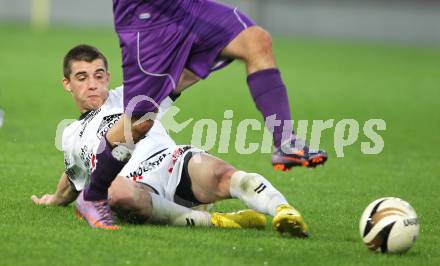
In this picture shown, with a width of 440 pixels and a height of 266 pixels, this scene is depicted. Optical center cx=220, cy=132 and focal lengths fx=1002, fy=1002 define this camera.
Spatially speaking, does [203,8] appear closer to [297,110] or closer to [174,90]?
[174,90]

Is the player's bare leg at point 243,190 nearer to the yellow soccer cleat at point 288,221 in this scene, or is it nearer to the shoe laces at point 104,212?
the yellow soccer cleat at point 288,221

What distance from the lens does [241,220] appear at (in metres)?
6.69

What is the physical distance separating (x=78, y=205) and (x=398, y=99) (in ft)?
39.7

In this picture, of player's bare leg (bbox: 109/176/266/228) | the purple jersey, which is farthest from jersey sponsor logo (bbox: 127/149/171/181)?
the purple jersey

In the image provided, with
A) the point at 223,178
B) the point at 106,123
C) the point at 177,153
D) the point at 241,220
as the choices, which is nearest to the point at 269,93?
the point at 223,178

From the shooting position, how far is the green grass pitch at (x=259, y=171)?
5754 mm

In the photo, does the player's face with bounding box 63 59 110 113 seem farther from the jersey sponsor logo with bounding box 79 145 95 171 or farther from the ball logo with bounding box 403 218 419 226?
the ball logo with bounding box 403 218 419 226

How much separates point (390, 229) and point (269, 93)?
1.08 meters

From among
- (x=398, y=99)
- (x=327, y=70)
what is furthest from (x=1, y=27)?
(x=398, y=99)

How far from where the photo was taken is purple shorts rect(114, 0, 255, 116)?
231 inches

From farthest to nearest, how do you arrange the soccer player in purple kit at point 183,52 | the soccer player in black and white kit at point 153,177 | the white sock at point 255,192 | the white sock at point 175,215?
the white sock at point 175,215 < the soccer player in black and white kit at point 153,177 < the white sock at point 255,192 < the soccer player in purple kit at point 183,52

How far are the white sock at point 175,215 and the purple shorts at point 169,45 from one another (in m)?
0.89

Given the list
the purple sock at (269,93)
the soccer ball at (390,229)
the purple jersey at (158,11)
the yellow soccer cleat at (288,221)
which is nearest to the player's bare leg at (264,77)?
the purple sock at (269,93)

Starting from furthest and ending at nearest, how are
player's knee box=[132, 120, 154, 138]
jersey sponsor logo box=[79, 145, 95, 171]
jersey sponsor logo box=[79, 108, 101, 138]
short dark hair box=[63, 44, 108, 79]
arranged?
short dark hair box=[63, 44, 108, 79] < jersey sponsor logo box=[79, 108, 101, 138] < jersey sponsor logo box=[79, 145, 95, 171] < player's knee box=[132, 120, 154, 138]
